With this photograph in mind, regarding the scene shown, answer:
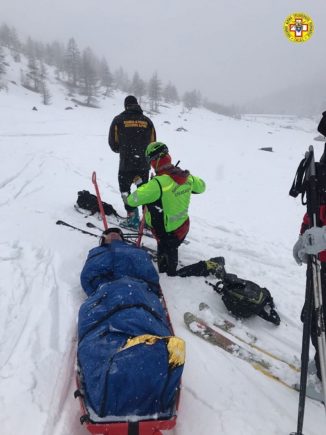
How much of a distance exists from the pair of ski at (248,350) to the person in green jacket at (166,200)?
1127 millimetres

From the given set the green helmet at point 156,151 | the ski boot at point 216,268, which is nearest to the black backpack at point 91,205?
the green helmet at point 156,151

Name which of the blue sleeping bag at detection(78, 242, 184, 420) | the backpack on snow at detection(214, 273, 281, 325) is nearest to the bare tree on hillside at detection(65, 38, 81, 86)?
the backpack on snow at detection(214, 273, 281, 325)

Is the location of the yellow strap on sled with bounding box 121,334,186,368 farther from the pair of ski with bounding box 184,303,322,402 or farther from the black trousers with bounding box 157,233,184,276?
the black trousers with bounding box 157,233,184,276

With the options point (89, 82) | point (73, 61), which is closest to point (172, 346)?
point (89, 82)

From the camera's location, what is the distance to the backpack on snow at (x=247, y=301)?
404 centimetres

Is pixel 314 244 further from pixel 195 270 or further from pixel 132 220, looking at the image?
pixel 132 220

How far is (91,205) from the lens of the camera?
700 cm

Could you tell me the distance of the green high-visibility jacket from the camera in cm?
437

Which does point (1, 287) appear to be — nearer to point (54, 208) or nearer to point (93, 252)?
point (93, 252)

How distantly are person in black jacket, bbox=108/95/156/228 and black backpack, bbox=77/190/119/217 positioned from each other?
65 centimetres

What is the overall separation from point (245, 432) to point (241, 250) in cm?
397

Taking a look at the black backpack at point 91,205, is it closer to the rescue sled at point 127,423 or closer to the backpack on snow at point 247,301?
the backpack on snow at point 247,301

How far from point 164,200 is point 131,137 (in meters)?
2.11

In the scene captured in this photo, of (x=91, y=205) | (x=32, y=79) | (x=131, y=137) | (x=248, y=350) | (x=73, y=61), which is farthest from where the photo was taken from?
(x=73, y=61)
